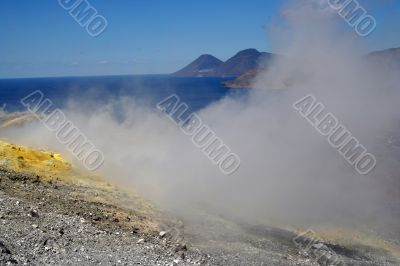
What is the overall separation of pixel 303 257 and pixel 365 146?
30.3 m

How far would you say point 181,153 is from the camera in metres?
31.5

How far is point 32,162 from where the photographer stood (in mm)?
25141

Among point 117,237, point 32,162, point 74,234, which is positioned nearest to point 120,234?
point 117,237

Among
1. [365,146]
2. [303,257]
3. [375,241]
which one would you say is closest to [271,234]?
[303,257]

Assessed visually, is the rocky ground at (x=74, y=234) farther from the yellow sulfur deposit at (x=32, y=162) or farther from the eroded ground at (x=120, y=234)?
the yellow sulfur deposit at (x=32, y=162)

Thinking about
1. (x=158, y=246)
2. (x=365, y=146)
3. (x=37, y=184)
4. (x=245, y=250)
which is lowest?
(x=37, y=184)

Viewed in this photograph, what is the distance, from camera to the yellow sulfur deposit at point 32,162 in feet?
76.5

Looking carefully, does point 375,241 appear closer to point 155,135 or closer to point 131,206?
point 131,206

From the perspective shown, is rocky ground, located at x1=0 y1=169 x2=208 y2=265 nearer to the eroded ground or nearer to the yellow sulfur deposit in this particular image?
the eroded ground

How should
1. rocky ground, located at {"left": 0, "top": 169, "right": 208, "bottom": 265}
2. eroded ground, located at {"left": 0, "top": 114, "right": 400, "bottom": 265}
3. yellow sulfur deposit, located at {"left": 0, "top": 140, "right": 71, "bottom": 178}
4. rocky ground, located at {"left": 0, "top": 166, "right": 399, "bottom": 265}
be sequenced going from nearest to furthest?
rocky ground, located at {"left": 0, "top": 169, "right": 208, "bottom": 265}, rocky ground, located at {"left": 0, "top": 166, "right": 399, "bottom": 265}, eroded ground, located at {"left": 0, "top": 114, "right": 400, "bottom": 265}, yellow sulfur deposit, located at {"left": 0, "top": 140, "right": 71, "bottom": 178}

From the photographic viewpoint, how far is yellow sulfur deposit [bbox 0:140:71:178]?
2331 centimetres

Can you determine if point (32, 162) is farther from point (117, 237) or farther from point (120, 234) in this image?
point (117, 237)

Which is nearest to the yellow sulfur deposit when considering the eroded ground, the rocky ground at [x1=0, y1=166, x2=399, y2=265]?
the eroded ground

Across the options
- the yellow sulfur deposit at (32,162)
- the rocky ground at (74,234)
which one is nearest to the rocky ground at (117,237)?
the rocky ground at (74,234)
